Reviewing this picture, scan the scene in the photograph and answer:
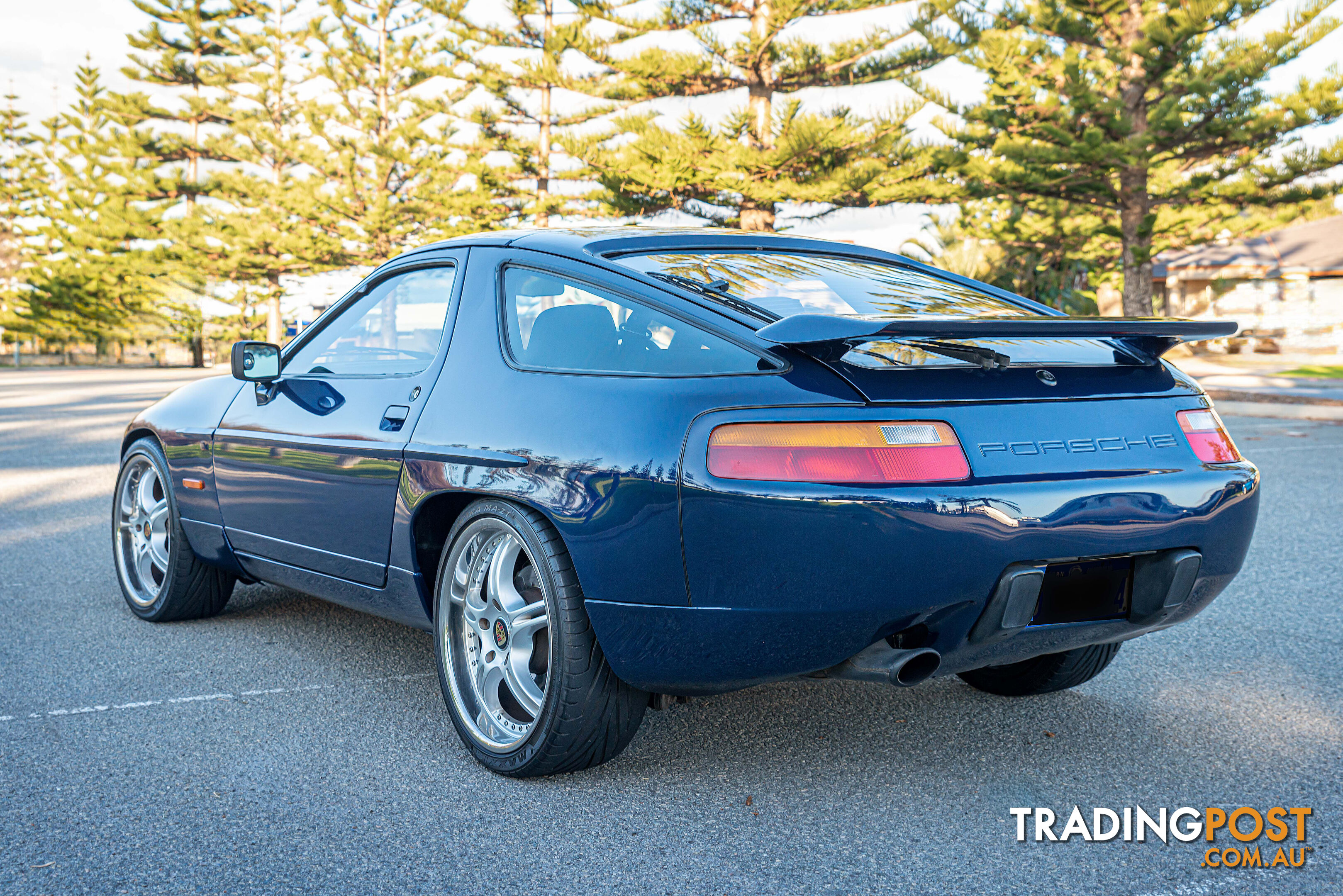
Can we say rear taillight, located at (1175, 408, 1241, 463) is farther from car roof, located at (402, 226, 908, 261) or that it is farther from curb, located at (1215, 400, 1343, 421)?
curb, located at (1215, 400, 1343, 421)

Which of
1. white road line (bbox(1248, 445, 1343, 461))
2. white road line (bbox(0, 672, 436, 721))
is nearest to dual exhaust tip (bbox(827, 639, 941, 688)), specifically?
white road line (bbox(0, 672, 436, 721))

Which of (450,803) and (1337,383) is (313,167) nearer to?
(1337,383)

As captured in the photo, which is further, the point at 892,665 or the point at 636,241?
the point at 636,241

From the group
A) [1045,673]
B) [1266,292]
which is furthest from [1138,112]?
[1045,673]

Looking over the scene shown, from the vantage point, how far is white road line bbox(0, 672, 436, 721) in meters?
3.36

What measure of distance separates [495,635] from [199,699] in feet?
3.76

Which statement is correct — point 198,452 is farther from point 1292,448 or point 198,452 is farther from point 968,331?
point 1292,448

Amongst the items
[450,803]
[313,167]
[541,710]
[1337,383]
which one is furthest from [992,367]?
[313,167]

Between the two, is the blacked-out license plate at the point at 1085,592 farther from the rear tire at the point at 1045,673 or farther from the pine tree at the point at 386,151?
the pine tree at the point at 386,151

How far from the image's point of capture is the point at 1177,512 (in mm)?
2607

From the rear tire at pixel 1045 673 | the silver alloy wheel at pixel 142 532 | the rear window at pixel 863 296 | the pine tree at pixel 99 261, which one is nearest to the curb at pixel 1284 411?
the rear tire at pixel 1045 673

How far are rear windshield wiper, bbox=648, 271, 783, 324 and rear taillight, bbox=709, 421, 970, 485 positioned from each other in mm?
333

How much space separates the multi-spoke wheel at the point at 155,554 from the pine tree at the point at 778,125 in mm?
20982

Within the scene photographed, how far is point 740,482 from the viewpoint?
7.79ft
